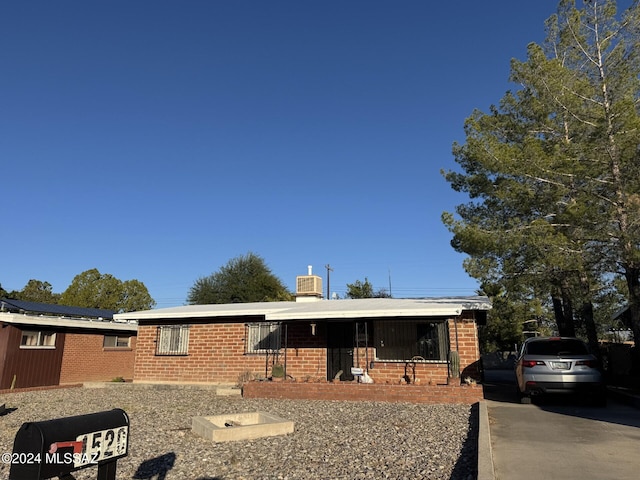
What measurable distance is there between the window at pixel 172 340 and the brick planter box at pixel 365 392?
480cm

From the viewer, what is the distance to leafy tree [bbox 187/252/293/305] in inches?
1442

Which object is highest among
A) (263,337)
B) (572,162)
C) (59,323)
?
(572,162)

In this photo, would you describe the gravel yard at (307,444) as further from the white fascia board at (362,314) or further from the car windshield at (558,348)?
the white fascia board at (362,314)

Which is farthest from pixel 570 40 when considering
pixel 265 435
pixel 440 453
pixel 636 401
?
pixel 265 435

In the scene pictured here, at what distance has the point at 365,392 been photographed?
38.4 ft

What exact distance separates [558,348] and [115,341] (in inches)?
725

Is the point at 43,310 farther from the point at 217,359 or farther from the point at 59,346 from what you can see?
the point at 217,359

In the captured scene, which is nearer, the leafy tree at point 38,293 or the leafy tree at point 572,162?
the leafy tree at point 572,162

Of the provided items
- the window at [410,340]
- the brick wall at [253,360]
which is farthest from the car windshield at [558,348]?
the window at [410,340]

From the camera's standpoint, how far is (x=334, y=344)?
48.2 ft

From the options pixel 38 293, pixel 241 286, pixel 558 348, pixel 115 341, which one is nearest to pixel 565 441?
pixel 558 348

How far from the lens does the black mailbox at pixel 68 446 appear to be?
2.47 meters

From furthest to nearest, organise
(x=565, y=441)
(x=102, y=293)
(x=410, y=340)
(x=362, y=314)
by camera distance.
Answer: (x=102, y=293) < (x=410, y=340) < (x=362, y=314) < (x=565, y=441)

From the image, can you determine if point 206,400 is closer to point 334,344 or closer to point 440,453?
point 334,344
